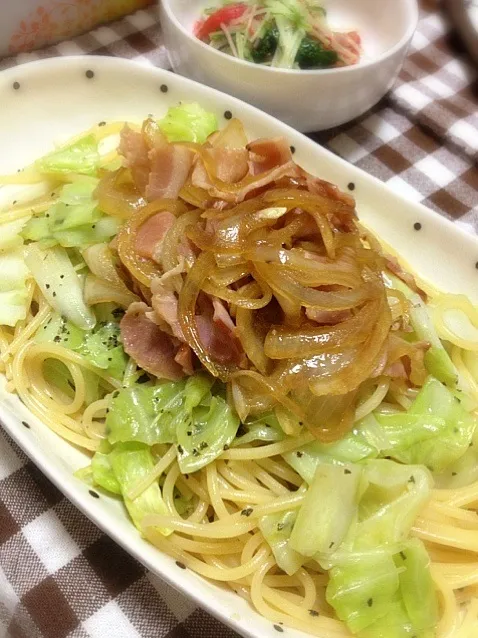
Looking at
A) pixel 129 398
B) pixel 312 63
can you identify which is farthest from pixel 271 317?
pixel 312 63

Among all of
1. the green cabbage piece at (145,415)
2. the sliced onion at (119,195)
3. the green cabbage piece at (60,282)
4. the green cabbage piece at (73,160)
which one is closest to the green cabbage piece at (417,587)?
the green cabbage piece at (145,415)

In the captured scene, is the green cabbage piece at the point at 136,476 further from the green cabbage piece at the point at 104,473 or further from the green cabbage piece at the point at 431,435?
the green cabbage piece at the point at 431,435

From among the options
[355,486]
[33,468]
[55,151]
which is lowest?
[33,468]

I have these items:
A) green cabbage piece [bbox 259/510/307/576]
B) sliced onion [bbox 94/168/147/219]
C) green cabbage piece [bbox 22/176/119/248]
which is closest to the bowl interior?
sliced onion [bbox 94/168/147/219]

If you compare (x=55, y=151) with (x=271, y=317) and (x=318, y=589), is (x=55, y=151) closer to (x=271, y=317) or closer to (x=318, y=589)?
(x=271, y=317)

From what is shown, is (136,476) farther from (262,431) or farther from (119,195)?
(119,195)

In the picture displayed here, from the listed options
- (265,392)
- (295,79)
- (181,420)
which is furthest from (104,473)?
(295,79)
